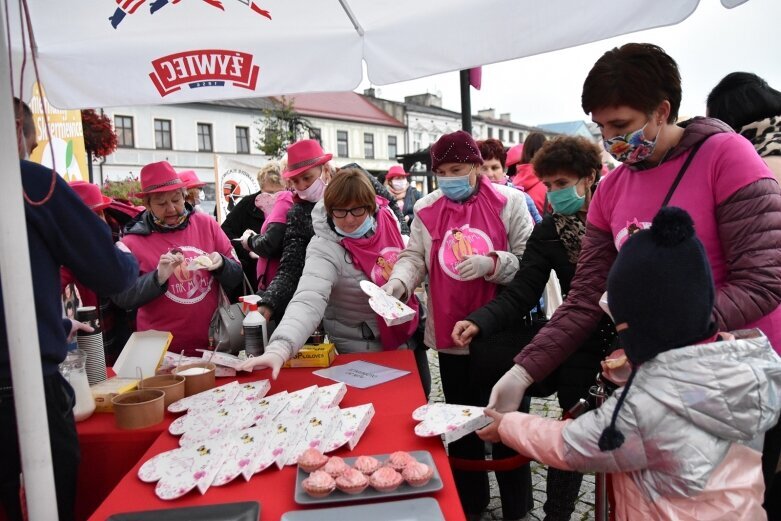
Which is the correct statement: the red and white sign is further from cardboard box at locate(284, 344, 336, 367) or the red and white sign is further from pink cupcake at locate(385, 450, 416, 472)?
pink cupcake at locate(385, 450, 416, 472)

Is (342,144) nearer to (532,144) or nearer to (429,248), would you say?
(532,144)

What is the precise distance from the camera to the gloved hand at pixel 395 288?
234cm

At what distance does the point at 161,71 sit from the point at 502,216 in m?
1.60

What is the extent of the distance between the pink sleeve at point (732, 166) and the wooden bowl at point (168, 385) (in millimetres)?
1820

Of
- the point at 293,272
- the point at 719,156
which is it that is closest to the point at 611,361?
the point at 719,156

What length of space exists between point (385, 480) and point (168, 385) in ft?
3.53

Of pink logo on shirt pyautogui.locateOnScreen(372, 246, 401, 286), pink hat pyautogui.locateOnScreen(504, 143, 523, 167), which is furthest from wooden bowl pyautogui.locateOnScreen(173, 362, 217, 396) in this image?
pink hat pyautogui.locateOnScreen(504, 143, 523, 167)

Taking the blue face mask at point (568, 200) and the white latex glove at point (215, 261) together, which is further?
the white latex glove at point (215, 261)

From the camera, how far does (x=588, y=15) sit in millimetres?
1674

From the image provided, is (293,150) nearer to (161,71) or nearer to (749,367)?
(161,71)

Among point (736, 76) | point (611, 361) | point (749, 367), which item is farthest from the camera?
point (736, 76)

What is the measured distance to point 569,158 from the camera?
7.57 feet

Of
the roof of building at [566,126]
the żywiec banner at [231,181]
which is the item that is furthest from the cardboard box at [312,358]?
the roof of building at [566,126]

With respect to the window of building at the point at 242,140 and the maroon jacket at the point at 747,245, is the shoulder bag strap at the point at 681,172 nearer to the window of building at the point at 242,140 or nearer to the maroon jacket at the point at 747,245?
the maroon jacket at the point at 747,245
